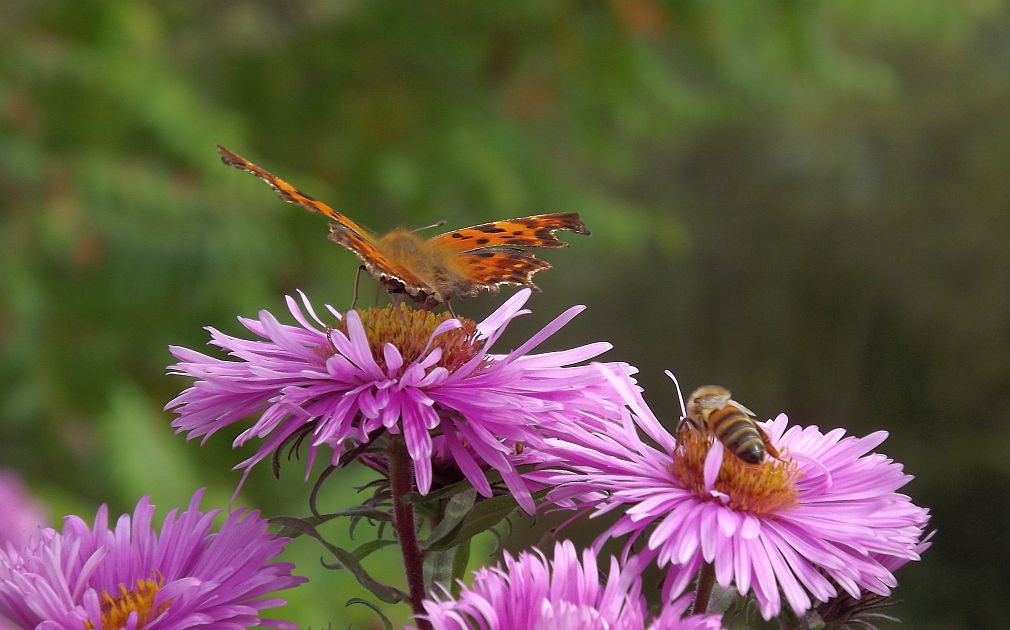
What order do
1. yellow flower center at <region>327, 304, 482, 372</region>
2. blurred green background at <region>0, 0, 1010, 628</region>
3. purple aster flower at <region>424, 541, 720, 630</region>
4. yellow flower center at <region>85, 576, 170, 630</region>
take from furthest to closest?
blurred green background at <region>0, 0, 1010, 628</region>
yellow flower center at <region>327, 304, 482, 372</region>
yellow flower center at <region>85, 576, 170, 630</region>
purple aster flower at <region>424, 541, 720, 630</region>

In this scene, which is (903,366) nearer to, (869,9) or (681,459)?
(869,9)

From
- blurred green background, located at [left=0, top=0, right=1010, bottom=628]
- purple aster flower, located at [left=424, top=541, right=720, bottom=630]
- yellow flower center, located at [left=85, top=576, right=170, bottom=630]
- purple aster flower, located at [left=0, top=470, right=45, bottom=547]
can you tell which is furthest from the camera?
blurred green background, located at [left=0, top=0, right=1010, bottom=628]

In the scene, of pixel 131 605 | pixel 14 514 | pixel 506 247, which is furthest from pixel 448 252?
pixel 14 514

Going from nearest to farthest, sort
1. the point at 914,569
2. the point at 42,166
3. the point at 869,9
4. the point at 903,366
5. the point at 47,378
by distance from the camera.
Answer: the point at 42,166, the point at 47,378, the point at 869,9, the point at 914,569, the point at 903,366

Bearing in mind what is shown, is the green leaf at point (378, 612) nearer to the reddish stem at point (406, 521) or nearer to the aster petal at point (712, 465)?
the reddish stem at point (406, 521)

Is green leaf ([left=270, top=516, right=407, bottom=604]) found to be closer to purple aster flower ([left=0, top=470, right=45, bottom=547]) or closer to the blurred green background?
purple aster flower ([left=0, top=470, right=45, bottom=547])

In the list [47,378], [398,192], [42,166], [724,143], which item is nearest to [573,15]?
[398,192]

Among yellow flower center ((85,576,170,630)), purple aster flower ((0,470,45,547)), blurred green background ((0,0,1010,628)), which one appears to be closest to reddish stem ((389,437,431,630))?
yellow flower center ((85,576,170,630))
